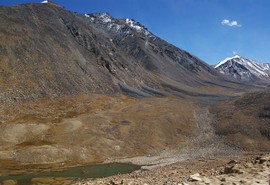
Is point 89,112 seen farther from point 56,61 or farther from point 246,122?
point 246,122

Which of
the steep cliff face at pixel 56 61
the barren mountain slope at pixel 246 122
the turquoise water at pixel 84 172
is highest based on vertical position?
the steep cliff face at pixel 56 61

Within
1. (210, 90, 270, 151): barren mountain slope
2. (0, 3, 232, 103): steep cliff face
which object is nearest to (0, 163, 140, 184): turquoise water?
(210, 90, 270, 151): barren mountain slope

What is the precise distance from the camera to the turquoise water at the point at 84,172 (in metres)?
54.9

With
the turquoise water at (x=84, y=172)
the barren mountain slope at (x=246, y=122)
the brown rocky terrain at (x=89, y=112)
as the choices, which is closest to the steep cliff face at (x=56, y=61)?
the brown rocky terrain at (x=89, y=112)

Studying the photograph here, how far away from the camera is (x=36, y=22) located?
153 metres

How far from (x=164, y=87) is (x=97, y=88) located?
5280cm

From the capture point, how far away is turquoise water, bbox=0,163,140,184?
54906mm

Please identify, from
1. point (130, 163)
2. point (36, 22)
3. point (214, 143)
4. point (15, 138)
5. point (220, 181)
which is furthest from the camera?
point (36, 22)

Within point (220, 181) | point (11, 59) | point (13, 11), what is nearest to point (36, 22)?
point (13, 11)

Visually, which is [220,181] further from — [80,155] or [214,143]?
[214,143]

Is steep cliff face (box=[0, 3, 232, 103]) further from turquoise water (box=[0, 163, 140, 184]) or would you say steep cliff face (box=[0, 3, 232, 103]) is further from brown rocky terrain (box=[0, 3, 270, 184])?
turquoise water (box=[0, 163, 140, 184])

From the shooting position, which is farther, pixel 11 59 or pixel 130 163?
pixel 11 59

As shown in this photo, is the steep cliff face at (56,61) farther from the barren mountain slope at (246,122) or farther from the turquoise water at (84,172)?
the turquoise water at (84,172)

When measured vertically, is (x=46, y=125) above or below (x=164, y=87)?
below
